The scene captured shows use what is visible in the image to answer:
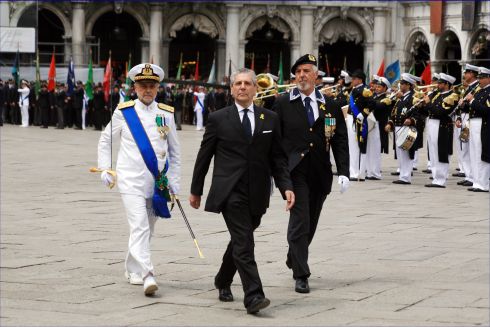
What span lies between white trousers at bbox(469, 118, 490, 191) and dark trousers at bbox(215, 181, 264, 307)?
10.1m

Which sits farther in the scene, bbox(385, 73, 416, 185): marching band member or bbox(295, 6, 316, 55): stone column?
bbox(295, 6, 316, 55): stone column

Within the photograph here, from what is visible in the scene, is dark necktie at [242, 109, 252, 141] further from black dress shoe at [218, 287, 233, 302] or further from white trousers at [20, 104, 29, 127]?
white trousers at [20, 104, 29, 127]

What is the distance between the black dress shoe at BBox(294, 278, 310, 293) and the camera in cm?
919

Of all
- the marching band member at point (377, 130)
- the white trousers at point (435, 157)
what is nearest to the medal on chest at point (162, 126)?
the white trousers at point (435, 157)

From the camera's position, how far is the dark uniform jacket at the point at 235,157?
862 cm

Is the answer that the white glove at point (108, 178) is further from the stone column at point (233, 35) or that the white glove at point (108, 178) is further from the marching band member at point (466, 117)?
the stone column at point (233, 35)

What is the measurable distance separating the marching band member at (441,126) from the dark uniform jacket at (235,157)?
10481 mm

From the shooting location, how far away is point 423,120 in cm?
2002

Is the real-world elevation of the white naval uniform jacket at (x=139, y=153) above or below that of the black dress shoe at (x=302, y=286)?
above

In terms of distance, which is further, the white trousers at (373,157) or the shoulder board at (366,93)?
the white trousers at (373,157)

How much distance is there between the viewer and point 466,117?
1927 centimetres

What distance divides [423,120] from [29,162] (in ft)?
24.0

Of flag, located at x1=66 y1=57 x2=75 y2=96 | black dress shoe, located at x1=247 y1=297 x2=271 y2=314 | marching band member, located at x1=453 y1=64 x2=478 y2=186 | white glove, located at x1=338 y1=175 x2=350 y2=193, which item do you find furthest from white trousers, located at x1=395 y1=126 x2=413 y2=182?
flag, located at x1=66 y1=57 x2=75 y2=96

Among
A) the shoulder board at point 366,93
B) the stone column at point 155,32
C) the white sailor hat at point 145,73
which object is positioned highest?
the stone column at point 155,32
